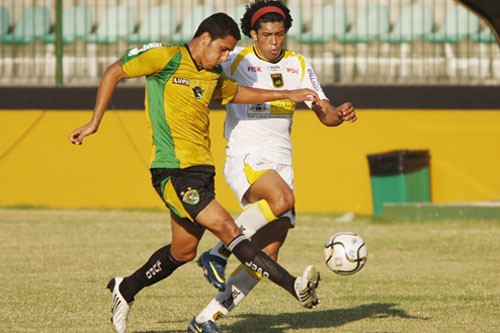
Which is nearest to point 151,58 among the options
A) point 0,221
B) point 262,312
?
point 262,312

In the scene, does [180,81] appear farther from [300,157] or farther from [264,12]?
[300,157]

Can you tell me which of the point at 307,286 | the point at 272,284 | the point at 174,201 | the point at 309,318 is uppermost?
the point at 174,201

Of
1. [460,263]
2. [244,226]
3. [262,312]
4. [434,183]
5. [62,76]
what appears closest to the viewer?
[244,226]

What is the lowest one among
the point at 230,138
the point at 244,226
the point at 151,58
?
the point at 244,226

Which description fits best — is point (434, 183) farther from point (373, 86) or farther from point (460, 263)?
point (460, 263)

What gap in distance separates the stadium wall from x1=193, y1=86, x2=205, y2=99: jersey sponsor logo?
9.25 meters

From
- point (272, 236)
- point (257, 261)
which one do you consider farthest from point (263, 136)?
point (257, 261)

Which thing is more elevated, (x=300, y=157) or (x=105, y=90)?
(x=105, y=90)

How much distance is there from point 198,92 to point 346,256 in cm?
143

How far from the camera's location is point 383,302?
9672 millimetres

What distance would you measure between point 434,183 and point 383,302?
7.29m

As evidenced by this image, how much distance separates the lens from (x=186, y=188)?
7594 mm

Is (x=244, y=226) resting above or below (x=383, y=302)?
above

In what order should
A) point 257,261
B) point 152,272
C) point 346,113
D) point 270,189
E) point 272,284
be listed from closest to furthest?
point 257,261
point 152,272
point 346,113
point 270,189
point 272,284
